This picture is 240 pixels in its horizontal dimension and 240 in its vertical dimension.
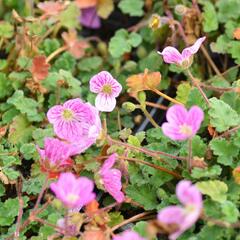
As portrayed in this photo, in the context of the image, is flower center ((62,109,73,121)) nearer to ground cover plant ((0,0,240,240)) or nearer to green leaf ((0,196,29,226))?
ground cover plant ((0,0,240,240))

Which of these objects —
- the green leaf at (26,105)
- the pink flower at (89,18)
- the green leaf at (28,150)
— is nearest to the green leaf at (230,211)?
the green leaf at (28,150)

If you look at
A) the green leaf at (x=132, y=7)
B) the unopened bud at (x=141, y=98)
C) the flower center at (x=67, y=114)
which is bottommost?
the green leaf at (x=132, y=7)

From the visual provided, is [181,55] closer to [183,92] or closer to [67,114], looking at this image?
[183,92]

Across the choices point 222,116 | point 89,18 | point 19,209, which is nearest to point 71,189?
point 19,209

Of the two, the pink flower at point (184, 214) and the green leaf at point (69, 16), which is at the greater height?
the pink flower at point (184, 214)

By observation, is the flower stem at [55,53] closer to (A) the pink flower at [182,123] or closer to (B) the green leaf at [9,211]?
(B) the green leaf at [9,211]

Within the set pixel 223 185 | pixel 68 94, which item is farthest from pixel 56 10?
pixel 223 185

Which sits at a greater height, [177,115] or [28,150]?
[177,115]
